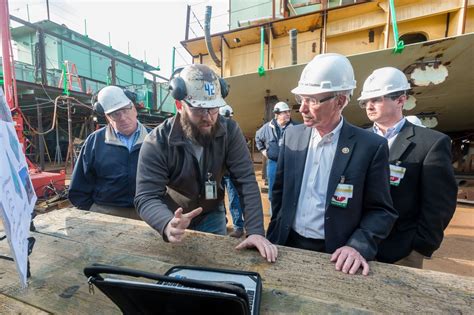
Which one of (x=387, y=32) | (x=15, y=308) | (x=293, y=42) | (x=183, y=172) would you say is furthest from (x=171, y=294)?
(x=387, y=32)

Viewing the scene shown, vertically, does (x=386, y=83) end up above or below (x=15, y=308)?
above

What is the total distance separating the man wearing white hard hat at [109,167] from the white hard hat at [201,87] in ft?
3.59

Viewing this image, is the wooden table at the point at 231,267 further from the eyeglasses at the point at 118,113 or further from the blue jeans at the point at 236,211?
the blue jeans at the point at 236,211

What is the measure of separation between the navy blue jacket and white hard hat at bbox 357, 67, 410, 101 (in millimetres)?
1945

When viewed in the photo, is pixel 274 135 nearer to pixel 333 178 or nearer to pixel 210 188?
pixel 210 188

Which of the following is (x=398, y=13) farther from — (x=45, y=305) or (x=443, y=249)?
(x=45, y=305)

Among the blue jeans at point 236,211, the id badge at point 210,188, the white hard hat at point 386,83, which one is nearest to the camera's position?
the id badge at point 210,188

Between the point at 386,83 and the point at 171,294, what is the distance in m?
1.81

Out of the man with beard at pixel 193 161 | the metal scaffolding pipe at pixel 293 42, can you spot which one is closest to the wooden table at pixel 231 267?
the man with beard at pixel 193 161

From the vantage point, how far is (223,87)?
1.58 meters

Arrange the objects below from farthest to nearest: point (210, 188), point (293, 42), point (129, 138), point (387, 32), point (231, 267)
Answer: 1. point (293, 42)
2. point (387, 32)
3. point (129, 138)
4. point (210, 188)
5. point (231, 267)

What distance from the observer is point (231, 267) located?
1073 millimetres

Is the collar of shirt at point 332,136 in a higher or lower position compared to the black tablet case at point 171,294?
higher

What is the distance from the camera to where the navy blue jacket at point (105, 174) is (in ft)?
7.09
